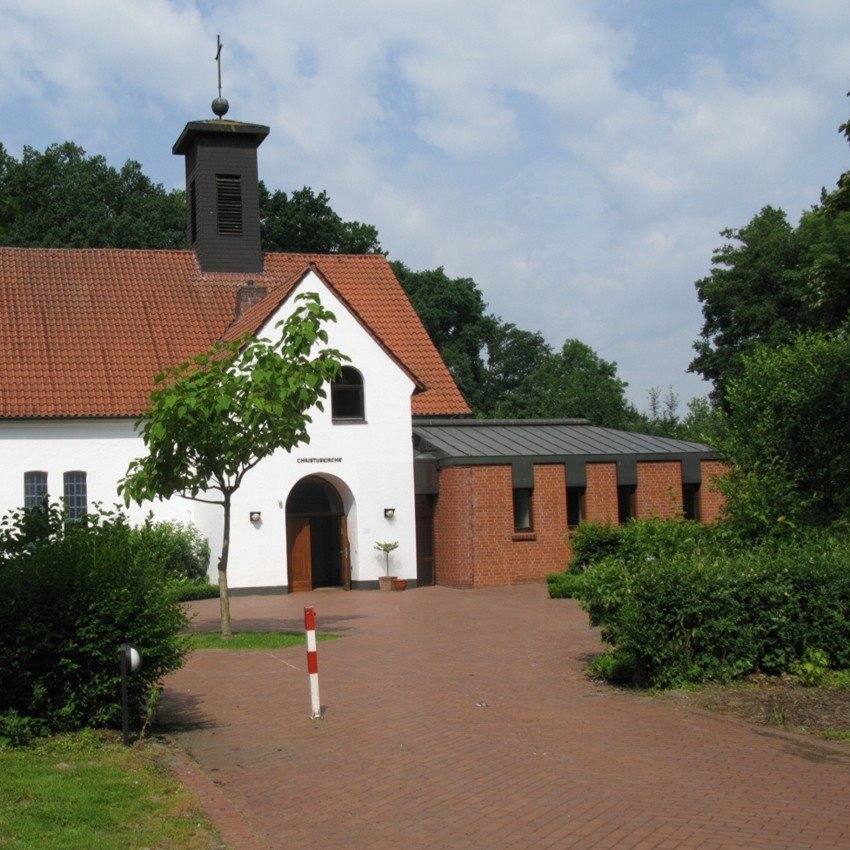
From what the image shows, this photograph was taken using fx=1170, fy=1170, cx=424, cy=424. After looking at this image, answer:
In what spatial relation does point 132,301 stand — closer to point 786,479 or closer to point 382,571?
point 382,571

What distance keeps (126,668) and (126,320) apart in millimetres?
A: 23813

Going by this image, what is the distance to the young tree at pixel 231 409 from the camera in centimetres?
1667

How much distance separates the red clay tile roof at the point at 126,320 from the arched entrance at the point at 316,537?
4.06 metres

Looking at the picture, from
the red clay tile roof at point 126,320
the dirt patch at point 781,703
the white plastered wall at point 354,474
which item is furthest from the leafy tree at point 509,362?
the dirt patch at point 781,703

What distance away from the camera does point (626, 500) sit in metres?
32.2

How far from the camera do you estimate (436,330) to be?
65.5m

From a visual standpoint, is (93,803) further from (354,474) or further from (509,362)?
(509,362)

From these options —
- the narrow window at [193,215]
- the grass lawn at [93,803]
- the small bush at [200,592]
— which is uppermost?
the narrow window at [193,215]

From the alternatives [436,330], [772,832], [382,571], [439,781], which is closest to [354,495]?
[382,571]

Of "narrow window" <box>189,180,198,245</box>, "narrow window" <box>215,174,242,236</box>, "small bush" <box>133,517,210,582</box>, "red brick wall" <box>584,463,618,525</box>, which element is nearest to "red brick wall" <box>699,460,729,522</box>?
"red brick wall" <box>584,463,618,525</box>

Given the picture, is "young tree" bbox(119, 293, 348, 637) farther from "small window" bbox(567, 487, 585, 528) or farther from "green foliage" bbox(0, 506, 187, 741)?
"small window" bbox(567, 487, 585, 528)

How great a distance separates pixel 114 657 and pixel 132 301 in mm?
24255

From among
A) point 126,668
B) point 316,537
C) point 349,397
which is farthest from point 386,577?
point 126,668

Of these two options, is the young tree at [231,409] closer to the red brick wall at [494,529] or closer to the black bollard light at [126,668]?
the black bollard light at [126,668]
